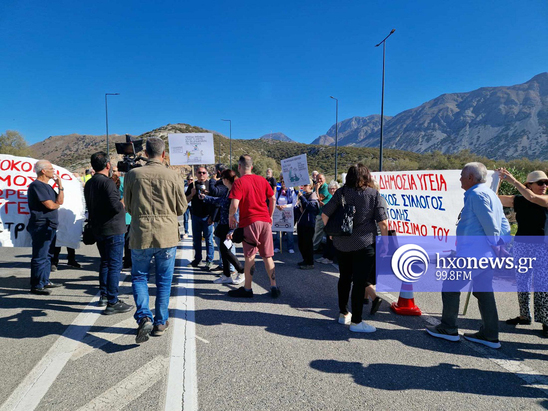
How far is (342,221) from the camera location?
3734mm

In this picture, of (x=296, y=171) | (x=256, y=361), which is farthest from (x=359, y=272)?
(x=296, y=171)

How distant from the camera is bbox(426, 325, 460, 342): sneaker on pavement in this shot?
352 centimetres

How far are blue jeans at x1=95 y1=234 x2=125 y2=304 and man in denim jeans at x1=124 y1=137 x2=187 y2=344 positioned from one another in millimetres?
994

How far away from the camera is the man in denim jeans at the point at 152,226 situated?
3449mm

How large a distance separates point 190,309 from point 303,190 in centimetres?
423

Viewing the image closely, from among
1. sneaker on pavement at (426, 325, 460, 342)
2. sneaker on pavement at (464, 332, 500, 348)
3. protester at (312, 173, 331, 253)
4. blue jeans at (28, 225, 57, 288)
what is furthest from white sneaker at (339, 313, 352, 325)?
A: blue jeans at (28, 225, 57, 288)

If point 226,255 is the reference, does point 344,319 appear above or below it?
below

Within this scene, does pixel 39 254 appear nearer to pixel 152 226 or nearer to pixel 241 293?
pixel 152 226

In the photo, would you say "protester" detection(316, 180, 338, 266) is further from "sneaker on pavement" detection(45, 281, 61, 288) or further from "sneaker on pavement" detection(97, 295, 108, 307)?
"sneaker on pavement" detection(45, 281, 61, 288)

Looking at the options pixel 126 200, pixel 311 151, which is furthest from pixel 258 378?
pixel 311 151

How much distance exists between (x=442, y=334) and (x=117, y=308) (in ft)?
13.1

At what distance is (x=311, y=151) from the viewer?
3521 inches

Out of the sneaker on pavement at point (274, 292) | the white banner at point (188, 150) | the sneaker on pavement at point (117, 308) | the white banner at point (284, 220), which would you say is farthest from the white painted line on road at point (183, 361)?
the white banner at point (284, 220)

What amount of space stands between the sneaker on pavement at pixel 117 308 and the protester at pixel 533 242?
492 centimetres
